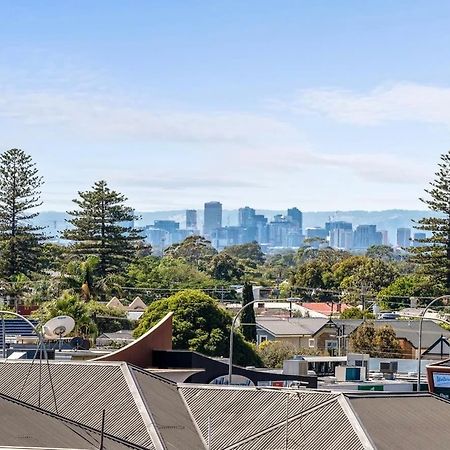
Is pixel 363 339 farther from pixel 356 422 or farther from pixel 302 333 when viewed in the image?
pixel 356 422

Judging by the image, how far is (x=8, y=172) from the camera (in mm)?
118938

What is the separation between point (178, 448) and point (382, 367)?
3751 centimetres

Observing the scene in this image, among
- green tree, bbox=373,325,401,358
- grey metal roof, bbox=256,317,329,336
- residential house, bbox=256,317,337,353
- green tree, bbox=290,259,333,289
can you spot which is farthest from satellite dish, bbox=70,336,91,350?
green tree, bbox=290,259,333,289

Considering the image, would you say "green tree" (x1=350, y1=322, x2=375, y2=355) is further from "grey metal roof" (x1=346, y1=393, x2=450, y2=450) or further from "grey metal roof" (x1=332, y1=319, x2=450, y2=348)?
"grey metal roof" (x1=346, y1=393, x2=450, y2=450)

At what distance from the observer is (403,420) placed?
34719mm

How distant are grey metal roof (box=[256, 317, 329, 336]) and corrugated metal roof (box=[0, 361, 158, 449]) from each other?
2130 inches

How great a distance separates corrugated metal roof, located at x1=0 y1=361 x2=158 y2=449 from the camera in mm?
34938

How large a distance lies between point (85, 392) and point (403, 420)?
8929mm

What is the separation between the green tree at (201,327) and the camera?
7362cm

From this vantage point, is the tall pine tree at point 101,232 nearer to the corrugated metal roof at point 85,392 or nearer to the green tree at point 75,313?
the green tree at point 75,313

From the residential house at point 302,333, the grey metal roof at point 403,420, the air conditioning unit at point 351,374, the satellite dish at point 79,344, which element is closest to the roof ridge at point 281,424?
the grey metal roof at point 403,420

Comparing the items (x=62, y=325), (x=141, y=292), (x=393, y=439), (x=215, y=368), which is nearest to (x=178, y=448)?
(x=393, y=439)

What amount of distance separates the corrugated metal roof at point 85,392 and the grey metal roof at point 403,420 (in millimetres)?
5550

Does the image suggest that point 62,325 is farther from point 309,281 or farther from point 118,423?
point 309,281
